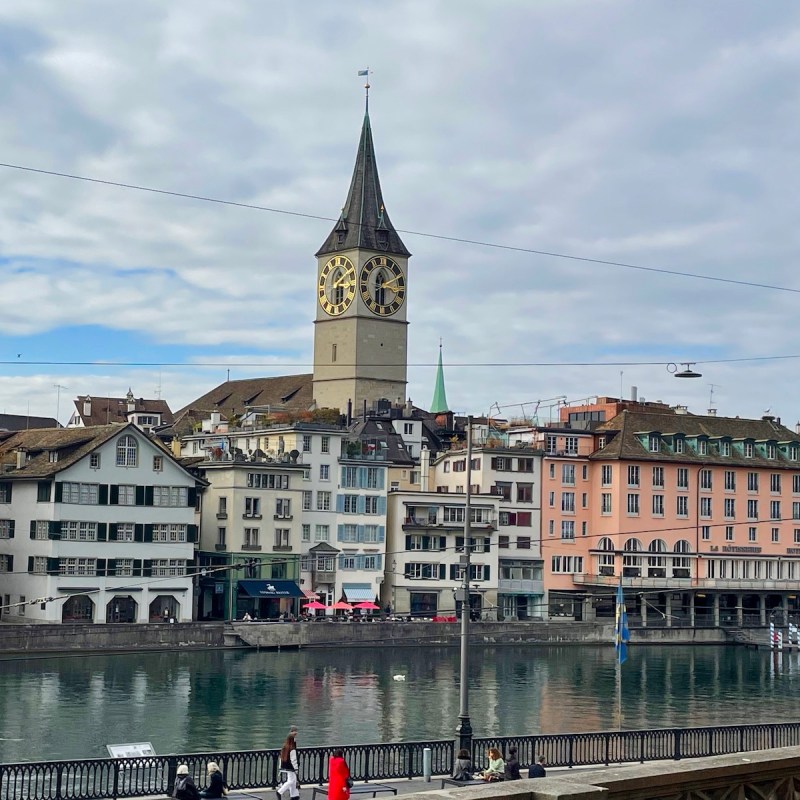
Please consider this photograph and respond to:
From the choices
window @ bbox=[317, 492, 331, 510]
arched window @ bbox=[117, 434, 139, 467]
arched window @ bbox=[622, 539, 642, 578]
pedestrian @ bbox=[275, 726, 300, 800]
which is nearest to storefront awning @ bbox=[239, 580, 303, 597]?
window @ bbox=[317, 492, 331, 510]

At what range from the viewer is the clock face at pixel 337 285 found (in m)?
154

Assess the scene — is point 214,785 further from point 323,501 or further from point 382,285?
point 382,285

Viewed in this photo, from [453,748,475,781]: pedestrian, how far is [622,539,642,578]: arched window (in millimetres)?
79807

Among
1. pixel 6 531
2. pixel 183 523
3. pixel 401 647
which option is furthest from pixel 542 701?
pixel 6 531

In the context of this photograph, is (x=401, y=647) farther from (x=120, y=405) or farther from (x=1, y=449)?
(x=120, y=405)

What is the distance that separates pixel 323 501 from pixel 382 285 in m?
54.9

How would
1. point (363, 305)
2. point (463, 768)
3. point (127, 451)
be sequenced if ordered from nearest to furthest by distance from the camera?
point (463, 768) → point (127, 451) → point (363, 305)

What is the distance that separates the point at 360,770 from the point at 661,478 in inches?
3220

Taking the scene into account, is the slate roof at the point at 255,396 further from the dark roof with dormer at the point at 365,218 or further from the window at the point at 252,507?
the window at the point at 252,507

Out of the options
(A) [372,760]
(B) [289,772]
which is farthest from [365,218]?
(B) [289,772]

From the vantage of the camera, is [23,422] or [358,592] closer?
[358,592]

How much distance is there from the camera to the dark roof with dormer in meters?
152

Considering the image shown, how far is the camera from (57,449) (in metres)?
89.9

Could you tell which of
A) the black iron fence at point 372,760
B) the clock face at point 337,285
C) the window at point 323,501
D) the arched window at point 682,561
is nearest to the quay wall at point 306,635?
the arched window at point 682,561
